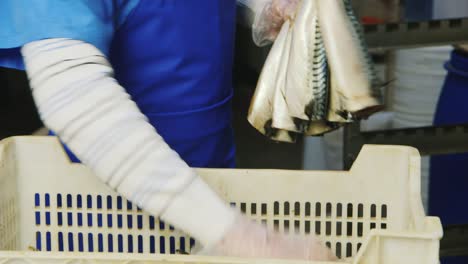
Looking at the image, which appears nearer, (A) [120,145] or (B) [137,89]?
(A) [120,145]

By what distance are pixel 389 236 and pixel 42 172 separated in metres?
0.48

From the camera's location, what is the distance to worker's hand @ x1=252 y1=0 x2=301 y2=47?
106 cm

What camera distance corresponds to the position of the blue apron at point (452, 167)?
1.77 metres

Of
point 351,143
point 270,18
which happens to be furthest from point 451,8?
point 270,18

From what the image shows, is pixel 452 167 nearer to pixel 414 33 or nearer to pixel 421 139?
pixel 421 139

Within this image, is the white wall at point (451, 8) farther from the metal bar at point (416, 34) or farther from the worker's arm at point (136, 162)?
the worker's arm at point (136, 162)

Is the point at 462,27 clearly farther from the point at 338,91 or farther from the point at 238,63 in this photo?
the point at 238,63

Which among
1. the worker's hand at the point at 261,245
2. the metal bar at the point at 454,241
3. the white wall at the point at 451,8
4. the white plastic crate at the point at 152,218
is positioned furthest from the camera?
the white wall at the point at 451,8

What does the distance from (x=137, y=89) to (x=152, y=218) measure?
0.54 ft

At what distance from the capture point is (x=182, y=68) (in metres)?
1.05

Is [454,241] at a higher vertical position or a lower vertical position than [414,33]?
lower

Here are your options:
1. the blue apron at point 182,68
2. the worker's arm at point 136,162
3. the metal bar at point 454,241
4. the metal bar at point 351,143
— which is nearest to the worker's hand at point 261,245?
the worker's arm at point 136,162

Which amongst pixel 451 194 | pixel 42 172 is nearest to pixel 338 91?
pixel 42 172

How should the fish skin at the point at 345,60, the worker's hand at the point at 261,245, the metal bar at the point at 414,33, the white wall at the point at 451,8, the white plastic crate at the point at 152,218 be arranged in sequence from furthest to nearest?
1. the white wall at the point at 451,8
2. the metal bar at the point at 414,33
3. the white plastic crate at the point at 152,218
4. the fish skin at the point at 345,60
5. the worker's hand at the point at 261,245
